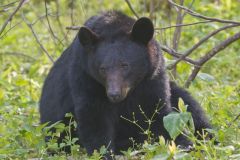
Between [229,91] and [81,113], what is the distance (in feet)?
5.32

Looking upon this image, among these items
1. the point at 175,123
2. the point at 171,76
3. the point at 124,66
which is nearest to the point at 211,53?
the point at 171,76

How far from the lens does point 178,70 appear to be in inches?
315

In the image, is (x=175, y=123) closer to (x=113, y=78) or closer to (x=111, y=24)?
(x=113, y=78)

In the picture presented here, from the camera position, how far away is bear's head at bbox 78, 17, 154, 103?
19.4ft

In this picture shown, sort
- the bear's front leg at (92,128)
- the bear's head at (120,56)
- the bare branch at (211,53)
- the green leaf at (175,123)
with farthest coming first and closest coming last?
the bare branch at (211,53) → the bear's front leg at (92,128) → the bear's head at (120,56) → the green leaf at (175,123)

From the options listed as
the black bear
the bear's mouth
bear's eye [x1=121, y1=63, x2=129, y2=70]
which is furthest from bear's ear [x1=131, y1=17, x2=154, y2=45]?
the bear's mouth

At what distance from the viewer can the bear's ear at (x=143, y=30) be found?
19.5 ft

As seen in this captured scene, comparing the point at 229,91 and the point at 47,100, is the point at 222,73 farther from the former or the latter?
the point at 47,100

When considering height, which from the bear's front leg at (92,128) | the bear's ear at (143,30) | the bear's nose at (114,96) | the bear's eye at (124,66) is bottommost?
the bear's front leg at (92,128)

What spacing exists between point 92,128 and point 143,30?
903 millimetres

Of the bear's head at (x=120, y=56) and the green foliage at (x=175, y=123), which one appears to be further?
the bear's head at (x=120, y=56)

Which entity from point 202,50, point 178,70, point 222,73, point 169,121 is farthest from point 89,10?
point 169,121

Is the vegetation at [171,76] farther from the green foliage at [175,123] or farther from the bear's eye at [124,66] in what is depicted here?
the bear's eye at [124,66]

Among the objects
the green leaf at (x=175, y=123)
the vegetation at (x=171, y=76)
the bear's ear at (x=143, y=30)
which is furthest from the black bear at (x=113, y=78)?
the green leaf at (x=175, y=123)
